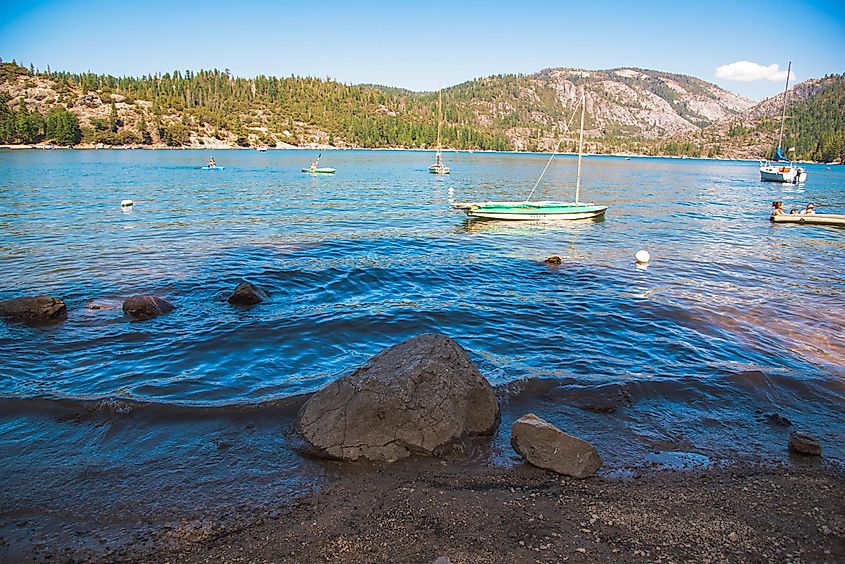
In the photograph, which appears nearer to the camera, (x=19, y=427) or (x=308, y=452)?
(x=308, y=452)

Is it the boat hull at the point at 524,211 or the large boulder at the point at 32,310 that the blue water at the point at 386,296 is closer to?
the large boulder at the point at 32,310

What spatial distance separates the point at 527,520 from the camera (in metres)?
6.47

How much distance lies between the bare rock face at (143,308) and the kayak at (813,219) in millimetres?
43505

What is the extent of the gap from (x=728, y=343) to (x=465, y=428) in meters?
8.88

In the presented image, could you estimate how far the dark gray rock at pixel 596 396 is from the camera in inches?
397

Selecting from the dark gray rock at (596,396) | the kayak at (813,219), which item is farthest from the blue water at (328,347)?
the kayak at (813,219)

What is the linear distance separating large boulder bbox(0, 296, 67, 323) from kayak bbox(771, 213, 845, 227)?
45.9 m

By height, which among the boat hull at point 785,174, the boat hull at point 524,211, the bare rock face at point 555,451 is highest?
the boat hull at point 785,174

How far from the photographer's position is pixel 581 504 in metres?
6.81

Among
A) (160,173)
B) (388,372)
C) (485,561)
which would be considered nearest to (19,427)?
(388,372)

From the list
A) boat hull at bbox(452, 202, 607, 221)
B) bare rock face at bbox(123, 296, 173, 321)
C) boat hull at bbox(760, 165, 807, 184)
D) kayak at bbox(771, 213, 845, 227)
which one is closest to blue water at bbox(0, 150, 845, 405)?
bare rock face at bbox(123, 296, 173, 321)

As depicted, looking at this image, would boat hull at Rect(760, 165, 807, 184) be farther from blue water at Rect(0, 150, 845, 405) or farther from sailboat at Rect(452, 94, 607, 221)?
sailboat at Rect(452, 94, 607, 221)

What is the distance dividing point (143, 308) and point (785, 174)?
339 ft

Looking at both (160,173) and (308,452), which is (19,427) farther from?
(160,173)
